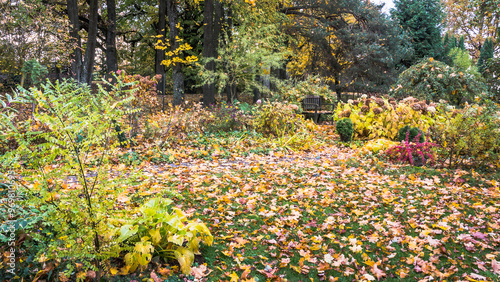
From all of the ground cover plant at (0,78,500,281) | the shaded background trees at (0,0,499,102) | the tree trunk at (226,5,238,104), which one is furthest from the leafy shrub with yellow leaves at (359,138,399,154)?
the shaded background trees at (0,0,499,102)

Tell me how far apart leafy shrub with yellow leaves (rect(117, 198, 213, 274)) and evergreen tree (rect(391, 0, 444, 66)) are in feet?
61.7

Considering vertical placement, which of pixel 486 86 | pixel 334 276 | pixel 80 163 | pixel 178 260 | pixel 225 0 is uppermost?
pixel 225 0

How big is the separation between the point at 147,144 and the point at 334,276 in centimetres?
478

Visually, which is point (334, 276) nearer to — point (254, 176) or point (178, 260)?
point (178, 260)

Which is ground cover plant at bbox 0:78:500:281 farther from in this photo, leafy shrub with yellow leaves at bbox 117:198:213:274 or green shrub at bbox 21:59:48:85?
green shrub at bbox 21:59:48:85

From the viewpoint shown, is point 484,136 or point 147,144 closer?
point 484,136

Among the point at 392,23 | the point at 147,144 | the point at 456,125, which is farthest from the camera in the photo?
the point at 392,23

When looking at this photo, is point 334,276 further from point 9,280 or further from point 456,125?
point 456,125

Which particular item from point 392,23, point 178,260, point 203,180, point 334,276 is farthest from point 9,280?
point 392,23

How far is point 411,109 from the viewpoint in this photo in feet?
28.6

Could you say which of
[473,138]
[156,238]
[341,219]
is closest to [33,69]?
[156,238]

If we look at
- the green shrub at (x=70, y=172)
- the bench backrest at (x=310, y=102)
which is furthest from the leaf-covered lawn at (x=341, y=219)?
the bench backrest at (x=310, y=102)

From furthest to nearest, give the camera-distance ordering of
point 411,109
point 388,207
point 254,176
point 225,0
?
point 225,0, point 411,109, point 254,176, point 388,207

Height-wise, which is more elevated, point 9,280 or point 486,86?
point 486,86
